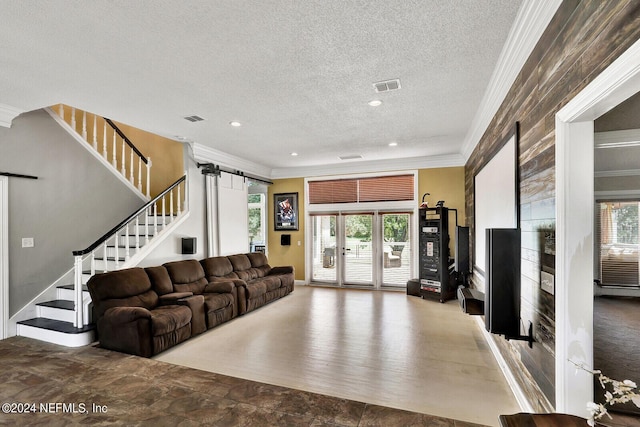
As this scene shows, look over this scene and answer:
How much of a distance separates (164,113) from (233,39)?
6.82ft

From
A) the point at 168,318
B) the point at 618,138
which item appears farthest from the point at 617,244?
the point at 168,318

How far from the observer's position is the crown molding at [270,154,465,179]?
256 inches

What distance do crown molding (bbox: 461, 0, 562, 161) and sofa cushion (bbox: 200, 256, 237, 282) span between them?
15.9 ft

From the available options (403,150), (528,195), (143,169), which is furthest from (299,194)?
(528,195)

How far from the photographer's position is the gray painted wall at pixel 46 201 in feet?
12.9

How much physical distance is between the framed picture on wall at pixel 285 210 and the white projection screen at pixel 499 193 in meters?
4.48

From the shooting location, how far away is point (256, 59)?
8.54 feet

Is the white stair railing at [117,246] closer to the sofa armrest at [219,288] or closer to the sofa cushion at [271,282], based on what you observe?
the sofa armrest at [219,288]

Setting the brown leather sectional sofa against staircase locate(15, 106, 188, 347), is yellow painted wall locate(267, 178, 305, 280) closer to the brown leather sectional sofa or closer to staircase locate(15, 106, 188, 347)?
the brown leather sectional sofa

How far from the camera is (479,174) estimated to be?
4461 mm

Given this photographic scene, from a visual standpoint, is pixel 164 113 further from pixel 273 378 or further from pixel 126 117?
pixel 273 378

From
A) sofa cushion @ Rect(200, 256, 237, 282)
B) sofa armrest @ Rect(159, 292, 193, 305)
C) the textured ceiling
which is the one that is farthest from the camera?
sofa cushion @ Rect(200, 256, 237, 282)

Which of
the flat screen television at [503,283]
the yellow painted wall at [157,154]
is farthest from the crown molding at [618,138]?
the yellow painted wall at [157,154]
